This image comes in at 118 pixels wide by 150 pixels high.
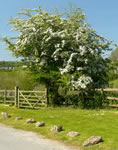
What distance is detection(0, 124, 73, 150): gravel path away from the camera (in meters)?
8.10

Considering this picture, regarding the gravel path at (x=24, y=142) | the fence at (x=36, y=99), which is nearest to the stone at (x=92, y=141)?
the gravel path at (x=24, y=142)

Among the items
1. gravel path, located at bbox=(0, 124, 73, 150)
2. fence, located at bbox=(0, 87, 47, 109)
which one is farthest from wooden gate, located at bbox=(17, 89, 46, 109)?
gravel path, located at bbox=(0, 124, 73, 150)

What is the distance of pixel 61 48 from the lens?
20.5m

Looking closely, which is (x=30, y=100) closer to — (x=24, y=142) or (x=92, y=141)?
(x=24, y=142)

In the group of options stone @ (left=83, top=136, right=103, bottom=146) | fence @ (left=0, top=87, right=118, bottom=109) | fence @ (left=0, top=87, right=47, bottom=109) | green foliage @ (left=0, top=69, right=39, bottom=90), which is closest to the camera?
stone @ (left=83, top=136, right=103, bottom=146)

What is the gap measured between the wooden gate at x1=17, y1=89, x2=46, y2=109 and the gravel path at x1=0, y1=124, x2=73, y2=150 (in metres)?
9.57

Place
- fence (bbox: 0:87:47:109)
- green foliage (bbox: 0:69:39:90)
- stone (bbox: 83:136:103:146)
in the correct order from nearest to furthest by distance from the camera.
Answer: stone (bbox: 83:136:103:146), fence (bbox: 0:87:47:109), green foliage (bbox: 0:69:39:90)

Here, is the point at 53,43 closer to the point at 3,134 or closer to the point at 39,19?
the point at 39,19

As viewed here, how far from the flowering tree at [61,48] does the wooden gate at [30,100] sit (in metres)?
1.52

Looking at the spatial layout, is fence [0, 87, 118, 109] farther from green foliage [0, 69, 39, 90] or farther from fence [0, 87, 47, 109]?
green foliage [0, 69, 39, 90]

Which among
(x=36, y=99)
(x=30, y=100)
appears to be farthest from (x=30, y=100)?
(x=36, y=99)

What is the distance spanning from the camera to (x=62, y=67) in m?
20.6

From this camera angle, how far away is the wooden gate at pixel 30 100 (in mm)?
20719

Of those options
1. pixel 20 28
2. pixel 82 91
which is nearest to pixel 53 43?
pixel 20 28
